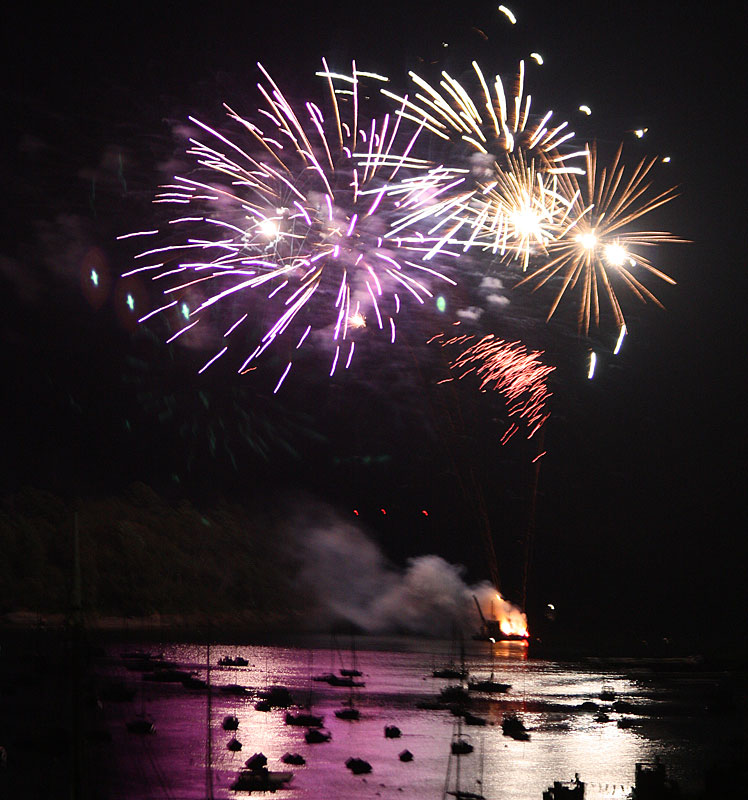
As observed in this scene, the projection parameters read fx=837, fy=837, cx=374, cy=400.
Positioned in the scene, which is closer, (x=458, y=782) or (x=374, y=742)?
(x=458, y=782)

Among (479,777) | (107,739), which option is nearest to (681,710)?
(479,777)

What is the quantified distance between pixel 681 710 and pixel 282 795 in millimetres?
81043

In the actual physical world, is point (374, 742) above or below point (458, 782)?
above

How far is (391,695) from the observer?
11750 cm

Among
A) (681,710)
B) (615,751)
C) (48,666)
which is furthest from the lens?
→ (48,666)

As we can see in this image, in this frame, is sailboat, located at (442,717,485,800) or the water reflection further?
the water reflection

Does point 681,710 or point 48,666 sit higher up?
point 48,666

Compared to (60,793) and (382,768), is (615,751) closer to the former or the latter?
(382,768)

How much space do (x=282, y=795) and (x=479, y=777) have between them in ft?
54.4

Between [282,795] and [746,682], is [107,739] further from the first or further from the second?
[746,682]

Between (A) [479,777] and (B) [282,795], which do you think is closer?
(B) [282,795]

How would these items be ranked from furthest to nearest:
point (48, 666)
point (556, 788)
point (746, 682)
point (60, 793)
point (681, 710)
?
point (746, 682)
point (48, 666)
point (681, 710)
point (60, 793)
point (556, 788)

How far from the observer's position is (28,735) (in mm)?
62719

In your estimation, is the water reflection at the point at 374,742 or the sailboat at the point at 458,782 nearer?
the sailboat at the point at 458,782
